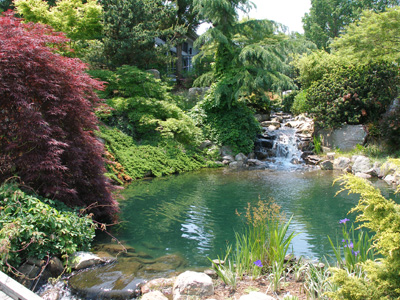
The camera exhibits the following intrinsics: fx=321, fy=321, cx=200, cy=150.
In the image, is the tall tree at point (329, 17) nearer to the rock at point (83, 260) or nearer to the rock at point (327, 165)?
the rock at point (327, 165)

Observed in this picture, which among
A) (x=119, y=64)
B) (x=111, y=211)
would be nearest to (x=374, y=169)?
(x=111, y=211)

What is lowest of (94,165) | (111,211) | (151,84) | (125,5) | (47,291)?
(47,291)

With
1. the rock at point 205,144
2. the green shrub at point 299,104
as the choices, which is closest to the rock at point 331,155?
the rock at point 205,144

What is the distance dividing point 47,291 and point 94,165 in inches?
90.0

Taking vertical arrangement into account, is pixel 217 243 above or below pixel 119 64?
below

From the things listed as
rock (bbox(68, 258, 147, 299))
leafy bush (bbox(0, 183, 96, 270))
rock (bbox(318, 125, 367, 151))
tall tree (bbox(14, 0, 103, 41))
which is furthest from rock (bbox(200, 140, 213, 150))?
rock (bbox(68, 258, 147, 299))

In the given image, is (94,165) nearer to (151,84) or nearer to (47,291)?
(47,291)

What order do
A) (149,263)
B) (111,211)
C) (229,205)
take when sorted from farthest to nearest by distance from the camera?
1. (229,205)
2. (111,211)
3. (149,263)

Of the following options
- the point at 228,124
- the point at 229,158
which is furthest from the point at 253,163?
the point at 228,124

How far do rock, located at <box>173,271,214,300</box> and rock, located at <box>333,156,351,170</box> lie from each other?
10.6 m

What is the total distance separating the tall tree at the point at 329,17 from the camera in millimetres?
38625

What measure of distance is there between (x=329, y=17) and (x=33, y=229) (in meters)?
44.2

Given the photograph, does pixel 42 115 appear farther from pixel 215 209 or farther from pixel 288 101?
pixel 288 101

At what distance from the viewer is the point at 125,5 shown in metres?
16.3
